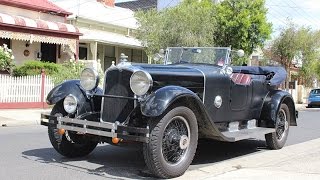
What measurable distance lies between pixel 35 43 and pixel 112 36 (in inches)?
240

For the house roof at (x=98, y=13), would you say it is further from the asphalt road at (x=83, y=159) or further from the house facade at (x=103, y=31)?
the asphalt road at (x=83, y=159)

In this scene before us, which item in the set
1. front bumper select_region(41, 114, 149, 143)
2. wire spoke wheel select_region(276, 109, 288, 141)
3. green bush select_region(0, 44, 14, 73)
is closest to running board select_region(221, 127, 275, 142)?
wire spoke wheel select_region(276, 109, 288, 141)

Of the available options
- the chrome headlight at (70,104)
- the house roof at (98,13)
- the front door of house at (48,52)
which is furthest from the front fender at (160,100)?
the house roof at (98,13)

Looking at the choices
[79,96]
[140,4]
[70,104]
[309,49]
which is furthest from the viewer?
[140,4]

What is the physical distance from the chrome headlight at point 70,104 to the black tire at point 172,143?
5.08ft

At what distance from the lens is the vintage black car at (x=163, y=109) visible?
21.3ft

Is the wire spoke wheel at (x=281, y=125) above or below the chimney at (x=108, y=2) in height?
below

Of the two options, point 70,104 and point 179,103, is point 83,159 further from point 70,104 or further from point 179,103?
point 179,103

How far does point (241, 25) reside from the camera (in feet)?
94.3

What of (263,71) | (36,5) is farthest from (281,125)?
(36,5)

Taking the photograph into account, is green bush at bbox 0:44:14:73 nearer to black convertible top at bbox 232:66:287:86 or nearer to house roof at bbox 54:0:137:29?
house roof at bbox 54:0:137:29

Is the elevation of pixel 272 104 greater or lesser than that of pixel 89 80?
lesser

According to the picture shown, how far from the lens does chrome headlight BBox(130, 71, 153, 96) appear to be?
22.0ft

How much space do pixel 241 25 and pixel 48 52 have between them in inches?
452
